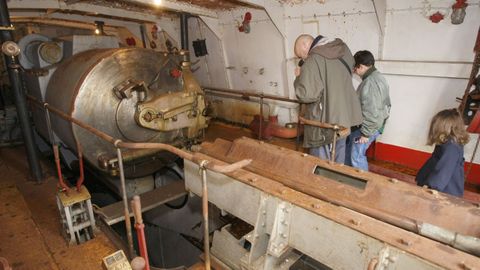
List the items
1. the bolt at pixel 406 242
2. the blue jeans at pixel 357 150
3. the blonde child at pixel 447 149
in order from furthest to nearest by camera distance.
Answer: the blue jeans at pixel 357 150 < the blonde child at pixel 447 149 < the bolt at pixel 406 242

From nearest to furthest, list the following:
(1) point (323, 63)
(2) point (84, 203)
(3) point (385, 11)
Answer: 1. (2) point (84, 203)
2. (1) point (323, 63)
3. (3) point (385, 11)

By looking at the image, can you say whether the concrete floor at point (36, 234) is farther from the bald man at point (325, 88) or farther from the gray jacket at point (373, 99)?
the gray jacket at point (373, 99)

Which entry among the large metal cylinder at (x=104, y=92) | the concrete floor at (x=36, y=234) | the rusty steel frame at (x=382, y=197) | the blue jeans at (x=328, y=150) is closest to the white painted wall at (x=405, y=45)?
the blue jeans at (x=328, y=150)

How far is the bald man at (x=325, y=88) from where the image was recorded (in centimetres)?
297

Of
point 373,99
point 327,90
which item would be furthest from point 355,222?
point 373,99

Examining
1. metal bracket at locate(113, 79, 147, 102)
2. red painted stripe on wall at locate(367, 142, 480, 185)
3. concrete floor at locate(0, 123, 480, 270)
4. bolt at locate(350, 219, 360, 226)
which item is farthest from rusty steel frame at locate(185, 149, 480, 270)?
red painted stripe on wall at locate(367, 142, 480, 185)

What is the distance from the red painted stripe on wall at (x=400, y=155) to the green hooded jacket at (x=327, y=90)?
61.9 inches

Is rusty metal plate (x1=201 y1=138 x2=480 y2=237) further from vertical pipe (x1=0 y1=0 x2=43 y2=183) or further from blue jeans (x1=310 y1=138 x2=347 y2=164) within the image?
vertical pipe (x1=0 y1=0 x2=43 y2=183)

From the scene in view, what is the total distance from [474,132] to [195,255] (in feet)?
12.6

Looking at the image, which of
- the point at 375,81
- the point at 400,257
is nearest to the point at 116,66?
the point at 375,81

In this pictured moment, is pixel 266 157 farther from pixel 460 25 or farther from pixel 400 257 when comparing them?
pixel 460 25

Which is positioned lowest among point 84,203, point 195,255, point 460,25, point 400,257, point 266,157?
point 195,255

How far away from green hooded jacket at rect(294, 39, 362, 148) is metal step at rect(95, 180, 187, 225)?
5.69 ft

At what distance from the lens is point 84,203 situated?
2754 millimetres
